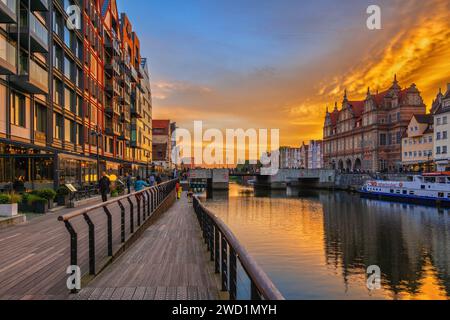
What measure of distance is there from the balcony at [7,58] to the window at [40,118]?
670 cm

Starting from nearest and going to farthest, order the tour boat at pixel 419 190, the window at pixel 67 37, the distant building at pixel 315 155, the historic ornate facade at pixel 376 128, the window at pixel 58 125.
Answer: the window at pixel 58 125, the window at pixel 67 37, the tour boat at pixel 419 190, the historic ornate facade at pixel 376 128, the distant building at pixel 315 155

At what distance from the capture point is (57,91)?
34531 millimetres

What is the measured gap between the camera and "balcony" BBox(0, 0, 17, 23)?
21966 mm

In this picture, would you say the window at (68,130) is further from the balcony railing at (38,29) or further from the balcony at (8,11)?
the balcony at (8,11)

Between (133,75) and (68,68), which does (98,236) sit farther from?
(133,75)

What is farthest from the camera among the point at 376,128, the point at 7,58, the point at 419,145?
the point at 376,128


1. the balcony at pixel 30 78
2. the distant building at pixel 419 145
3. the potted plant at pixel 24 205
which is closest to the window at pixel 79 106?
the balcony at pixel 30 78

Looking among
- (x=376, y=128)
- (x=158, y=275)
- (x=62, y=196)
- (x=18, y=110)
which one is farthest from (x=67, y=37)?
(x=376, y=128)

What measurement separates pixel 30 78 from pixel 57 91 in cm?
931

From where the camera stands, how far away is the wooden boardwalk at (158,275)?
6676 millimetres

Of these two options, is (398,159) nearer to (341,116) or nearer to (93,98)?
(341,116)

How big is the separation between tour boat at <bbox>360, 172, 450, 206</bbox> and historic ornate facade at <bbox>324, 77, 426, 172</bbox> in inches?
1088

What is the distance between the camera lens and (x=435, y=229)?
32094 mm
